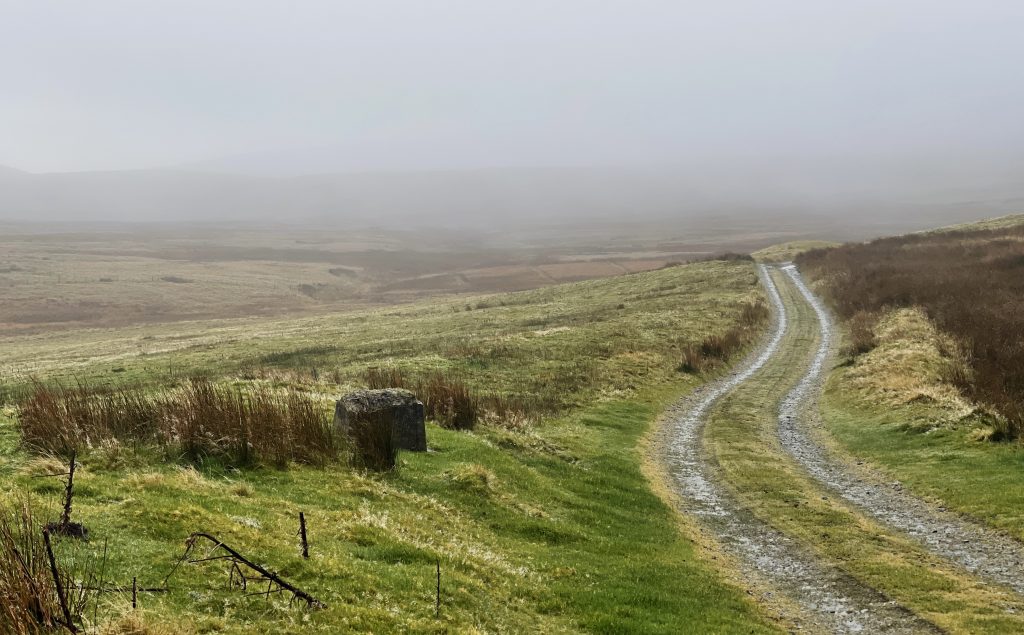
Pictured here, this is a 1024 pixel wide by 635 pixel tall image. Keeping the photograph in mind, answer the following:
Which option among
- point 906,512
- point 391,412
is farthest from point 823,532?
point 391,412

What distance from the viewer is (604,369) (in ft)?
124

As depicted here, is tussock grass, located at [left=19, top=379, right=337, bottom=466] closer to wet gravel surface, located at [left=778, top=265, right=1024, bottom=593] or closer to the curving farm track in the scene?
the curving farm track

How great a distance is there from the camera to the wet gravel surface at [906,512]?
1413cm

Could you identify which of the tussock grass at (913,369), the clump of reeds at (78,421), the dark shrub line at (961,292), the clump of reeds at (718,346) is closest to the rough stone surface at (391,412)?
the clump of reeds at (78,421)

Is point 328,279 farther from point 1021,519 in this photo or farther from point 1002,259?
point 1021,519

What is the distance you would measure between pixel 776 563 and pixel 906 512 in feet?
19.3

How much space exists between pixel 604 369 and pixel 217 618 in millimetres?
32514

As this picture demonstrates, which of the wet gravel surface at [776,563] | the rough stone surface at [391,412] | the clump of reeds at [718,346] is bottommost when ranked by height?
the wet gravel surface at [776,563]

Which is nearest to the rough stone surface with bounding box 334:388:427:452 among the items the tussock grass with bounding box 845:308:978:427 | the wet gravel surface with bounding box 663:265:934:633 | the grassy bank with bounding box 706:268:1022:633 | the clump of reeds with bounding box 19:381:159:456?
the clump of reeds with bounding box 19:381:159:456

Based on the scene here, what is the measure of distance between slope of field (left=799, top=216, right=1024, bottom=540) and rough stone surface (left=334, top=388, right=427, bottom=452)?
50.0 ft

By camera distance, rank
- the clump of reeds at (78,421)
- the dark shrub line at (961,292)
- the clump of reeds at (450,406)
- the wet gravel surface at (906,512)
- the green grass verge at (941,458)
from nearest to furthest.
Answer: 1. the clump of reeds at (78,421)
2. the wet gravel surface at (906,512)
3. the green grass verge at (941,458)
4. the clump of reeds at (450,406)
5. the dark shrub line at (961,292)

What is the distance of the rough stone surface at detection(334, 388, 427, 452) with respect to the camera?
54.2 ft

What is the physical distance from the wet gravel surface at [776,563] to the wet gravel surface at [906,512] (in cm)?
309

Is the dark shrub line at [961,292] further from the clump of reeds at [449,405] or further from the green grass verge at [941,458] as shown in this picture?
the clump of reeds at [449,405]
